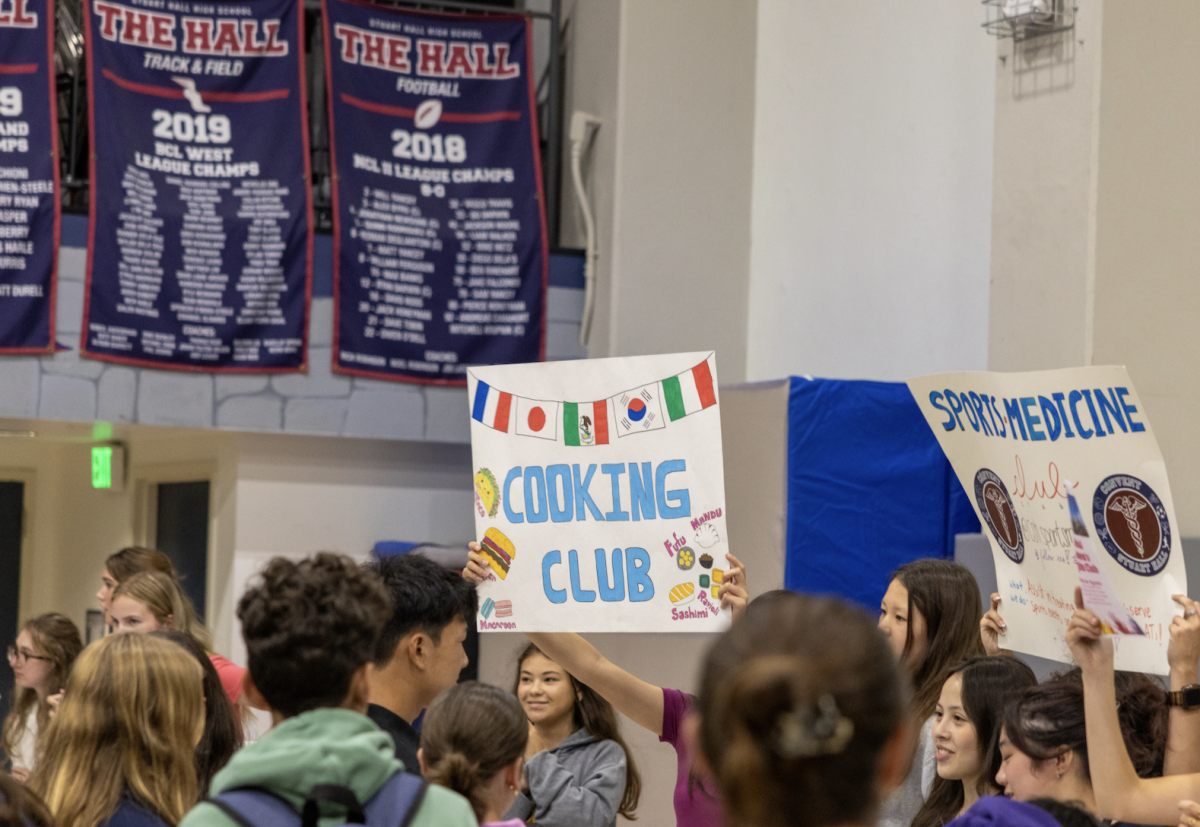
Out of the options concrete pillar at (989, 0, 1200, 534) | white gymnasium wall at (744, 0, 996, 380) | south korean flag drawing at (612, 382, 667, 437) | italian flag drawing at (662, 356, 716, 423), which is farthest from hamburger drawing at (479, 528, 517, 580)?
white gymnasium wall at (744, 0, 996, 380)

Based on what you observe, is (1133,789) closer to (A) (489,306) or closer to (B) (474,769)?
(B) (474,769)

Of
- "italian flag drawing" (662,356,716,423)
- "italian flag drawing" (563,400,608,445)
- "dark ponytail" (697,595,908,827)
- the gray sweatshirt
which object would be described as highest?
"italian flag drawing" (662,356,716,423)

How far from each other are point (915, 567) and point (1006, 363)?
6.14 ft

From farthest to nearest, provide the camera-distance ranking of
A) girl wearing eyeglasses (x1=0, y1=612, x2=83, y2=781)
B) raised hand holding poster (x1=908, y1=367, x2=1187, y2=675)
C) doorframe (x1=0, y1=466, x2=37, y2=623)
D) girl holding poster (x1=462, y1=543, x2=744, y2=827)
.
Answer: doorframe (x1=0, y1=466, x2=37, y2=623) → girl wearing eyeglasses (x1=0, y1=612, x2=83, y2=781) → girl holding poster (x1=462, y1=543, x2=744, y2=827) → raised hand holding poster (x1=908, y1=367, x2=1187, y2=675)

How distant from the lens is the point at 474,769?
195 centimetres

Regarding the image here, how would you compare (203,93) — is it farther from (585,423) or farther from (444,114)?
(585,423)

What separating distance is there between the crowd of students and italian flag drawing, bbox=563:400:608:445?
34cm

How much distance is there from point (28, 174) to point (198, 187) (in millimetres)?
662

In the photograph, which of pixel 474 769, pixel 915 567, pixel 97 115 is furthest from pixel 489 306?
pixel 474 769

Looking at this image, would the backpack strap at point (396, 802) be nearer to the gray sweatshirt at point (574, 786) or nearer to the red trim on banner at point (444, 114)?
the gray sweatshirt at point (574, 786)

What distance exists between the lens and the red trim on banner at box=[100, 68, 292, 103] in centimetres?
551

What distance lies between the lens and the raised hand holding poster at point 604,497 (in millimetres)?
2771

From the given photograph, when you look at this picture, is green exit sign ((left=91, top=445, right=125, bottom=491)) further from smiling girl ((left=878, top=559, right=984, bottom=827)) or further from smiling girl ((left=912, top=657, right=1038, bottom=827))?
smiling girl ((left=912, top=657, right=1038, bottom=827))

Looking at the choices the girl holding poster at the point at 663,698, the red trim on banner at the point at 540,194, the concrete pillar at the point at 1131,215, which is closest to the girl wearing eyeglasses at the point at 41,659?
the girl holding poster at the point at 663,698
